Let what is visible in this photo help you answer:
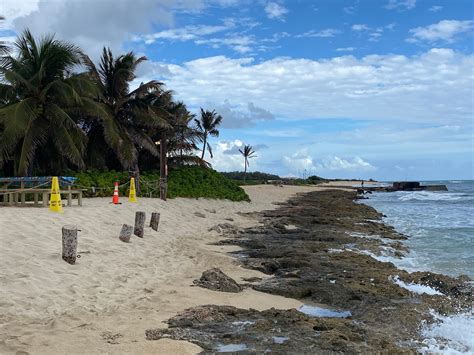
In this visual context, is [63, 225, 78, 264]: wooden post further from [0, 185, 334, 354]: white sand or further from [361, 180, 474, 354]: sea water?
[361, 180, 474, 354]: sea water

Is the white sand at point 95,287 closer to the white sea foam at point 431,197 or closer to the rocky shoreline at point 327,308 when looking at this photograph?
the rocky shoreline at point 327,308

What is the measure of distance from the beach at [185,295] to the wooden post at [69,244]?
17 cm

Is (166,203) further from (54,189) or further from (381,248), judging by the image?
(381,248)

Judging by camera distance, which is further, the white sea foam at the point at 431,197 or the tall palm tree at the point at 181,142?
the white sea foam at the point at 431,197

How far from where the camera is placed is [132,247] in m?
10.5

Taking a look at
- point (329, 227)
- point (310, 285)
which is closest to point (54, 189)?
point (310, 285)

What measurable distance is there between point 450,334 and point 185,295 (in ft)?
12.7

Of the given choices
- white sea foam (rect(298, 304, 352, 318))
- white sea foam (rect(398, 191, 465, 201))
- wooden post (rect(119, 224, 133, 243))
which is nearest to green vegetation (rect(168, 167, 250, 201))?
wooden post (rect(119, 224, 133, 243))

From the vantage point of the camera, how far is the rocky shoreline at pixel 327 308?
18.0ft

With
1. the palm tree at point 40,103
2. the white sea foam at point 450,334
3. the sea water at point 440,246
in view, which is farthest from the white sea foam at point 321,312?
the palm tree at point 40,103

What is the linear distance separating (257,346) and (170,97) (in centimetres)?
2556

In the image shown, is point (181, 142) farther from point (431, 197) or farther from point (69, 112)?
point (431, 197)

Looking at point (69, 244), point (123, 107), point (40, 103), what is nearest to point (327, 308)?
point (69, 244)

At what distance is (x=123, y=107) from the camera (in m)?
26.1
